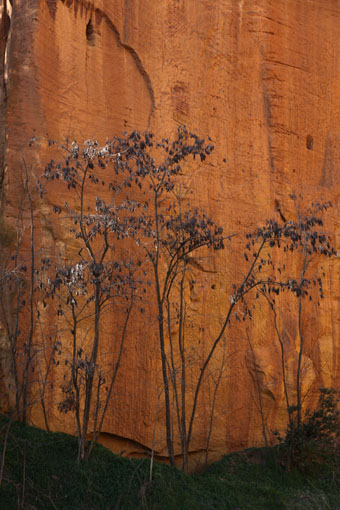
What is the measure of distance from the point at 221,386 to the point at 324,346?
2490 millimetres

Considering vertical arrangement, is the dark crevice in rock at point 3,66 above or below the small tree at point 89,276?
above

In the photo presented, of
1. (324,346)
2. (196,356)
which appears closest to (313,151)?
(324,346)

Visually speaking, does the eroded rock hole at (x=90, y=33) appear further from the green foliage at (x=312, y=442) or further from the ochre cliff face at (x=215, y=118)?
the green foliage at (x=312, y=442)

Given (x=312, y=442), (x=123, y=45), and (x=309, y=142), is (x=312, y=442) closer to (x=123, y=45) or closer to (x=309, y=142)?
(x=309, y=142)

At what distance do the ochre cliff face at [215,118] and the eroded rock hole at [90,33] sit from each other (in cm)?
2

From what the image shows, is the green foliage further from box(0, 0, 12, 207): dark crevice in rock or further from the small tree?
box(0, 0, 12, 207): dark crevice in rock

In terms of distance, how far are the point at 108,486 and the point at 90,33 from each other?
23.1 ft

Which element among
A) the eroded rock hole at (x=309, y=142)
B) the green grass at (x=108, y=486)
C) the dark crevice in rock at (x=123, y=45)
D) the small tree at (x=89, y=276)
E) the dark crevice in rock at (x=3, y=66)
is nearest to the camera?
the green grass at (x=108, y=486)

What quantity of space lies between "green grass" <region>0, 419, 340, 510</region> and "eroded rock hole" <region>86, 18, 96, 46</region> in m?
6.13

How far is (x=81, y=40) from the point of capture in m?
9.91

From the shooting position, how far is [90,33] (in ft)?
33.4

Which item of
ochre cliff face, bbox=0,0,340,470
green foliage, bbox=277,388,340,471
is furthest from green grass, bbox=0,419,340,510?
ochre cliff face, bbox=0,0,340,470

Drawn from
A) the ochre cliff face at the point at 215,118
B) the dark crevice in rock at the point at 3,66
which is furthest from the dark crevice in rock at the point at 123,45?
the dark crevice in rock at the point at 3,66

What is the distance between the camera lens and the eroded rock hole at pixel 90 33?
10.1 m
